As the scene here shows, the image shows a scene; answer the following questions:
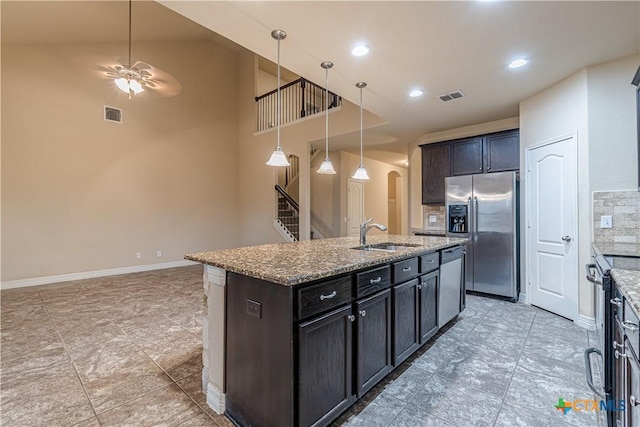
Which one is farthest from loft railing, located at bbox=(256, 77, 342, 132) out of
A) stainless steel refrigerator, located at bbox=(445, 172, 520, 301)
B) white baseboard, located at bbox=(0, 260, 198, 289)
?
stainless steel refrigerator, located at bbox=(445, 172, 520, 301)

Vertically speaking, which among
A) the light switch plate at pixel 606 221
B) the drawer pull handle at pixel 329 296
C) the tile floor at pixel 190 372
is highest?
the light switch plate at pixel 606 221

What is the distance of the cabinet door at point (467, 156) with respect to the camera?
4.50 m

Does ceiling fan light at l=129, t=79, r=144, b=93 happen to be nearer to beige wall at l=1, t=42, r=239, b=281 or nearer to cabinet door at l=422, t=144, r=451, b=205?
beige wall at l=1, t=42, r=239, b=281

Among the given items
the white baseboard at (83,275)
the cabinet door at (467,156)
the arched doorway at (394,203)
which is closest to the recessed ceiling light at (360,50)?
the cabinet door at (467,156)

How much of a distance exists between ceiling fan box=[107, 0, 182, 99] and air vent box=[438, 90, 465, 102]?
437cm

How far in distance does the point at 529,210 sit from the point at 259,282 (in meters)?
3.83

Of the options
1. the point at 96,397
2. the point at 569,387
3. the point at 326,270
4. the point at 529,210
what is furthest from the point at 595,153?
the point at 96,397

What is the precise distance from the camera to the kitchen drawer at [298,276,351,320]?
145cm

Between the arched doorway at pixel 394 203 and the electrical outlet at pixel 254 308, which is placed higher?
the arched doorway at pixel 394 203

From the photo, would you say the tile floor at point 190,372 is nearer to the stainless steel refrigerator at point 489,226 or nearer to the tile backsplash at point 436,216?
the stainless steel refrigerator at point 489,226

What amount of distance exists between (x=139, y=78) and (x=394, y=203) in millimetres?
8149

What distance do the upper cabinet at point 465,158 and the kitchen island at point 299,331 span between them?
301cm

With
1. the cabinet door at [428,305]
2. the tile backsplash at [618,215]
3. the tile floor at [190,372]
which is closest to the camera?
the tile floor at [190,372]

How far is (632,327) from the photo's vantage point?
1.07 m
